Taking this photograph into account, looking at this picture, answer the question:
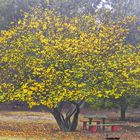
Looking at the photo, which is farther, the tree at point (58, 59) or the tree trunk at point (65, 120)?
the tree trunk at point (65, 120)

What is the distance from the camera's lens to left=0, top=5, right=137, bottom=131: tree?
16594mm

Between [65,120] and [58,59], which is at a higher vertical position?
[58,59]

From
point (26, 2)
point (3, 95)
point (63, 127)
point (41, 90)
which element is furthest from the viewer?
point (26, 2)

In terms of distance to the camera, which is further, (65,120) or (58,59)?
(65,120)

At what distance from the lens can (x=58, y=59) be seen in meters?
16.9

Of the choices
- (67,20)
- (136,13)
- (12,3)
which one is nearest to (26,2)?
(12,3)

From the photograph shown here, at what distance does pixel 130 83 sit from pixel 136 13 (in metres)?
7.85

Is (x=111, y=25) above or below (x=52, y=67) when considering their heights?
above

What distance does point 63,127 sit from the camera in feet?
61.9

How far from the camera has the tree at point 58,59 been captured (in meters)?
16.6

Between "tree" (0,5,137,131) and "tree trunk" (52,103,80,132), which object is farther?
"tree trunk" (52,103,80,132)

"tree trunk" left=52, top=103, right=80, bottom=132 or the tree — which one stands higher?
the tree

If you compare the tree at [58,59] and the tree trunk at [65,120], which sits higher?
the tree at [58,59]

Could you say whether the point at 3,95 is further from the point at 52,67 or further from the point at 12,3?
the point at 12,3
